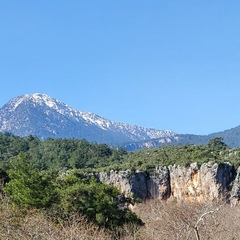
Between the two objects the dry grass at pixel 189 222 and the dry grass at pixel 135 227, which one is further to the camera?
the dry grass at pixel 189 222

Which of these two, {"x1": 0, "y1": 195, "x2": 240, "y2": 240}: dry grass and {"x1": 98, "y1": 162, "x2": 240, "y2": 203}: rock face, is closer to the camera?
{"x1": 0, "y1": 195, "x2": 240, "y2": 240}: dry grass

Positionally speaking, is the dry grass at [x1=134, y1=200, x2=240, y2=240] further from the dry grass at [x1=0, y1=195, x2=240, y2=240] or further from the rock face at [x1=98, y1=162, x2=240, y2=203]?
the rock face at [x1=98, y1=162, x2=240, y2=203]

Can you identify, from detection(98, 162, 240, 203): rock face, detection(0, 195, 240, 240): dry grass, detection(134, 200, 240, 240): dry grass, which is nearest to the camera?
detection(0, 195, 240, 240): dry grass

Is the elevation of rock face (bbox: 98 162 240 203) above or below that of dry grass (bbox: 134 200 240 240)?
above

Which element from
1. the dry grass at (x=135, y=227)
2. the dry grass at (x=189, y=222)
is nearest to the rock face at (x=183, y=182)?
the dry grass at (x=135, y=227)

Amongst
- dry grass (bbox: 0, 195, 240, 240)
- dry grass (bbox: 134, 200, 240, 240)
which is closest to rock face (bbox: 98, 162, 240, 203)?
dry grass (bbox: 0, 195, 240, 240)

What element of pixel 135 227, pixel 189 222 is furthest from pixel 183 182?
pixel 189 222

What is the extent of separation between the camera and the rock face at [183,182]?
4042 centimetres

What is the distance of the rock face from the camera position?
1591 inches

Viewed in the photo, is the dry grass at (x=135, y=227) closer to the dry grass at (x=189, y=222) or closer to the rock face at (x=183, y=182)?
the dry grass at (x=189, y=222)

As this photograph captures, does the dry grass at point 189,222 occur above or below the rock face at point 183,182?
below

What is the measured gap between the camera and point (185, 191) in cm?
4200

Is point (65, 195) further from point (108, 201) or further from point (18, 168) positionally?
point (18, 168)

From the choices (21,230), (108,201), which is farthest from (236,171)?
(21,230)
